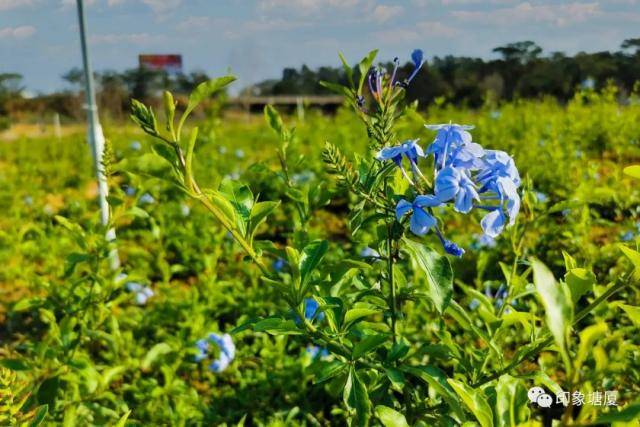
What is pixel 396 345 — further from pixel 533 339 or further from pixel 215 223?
pixel 215 223

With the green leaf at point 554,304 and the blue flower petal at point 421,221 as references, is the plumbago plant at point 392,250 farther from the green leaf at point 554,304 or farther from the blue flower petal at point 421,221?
the green leaf at point 554,304

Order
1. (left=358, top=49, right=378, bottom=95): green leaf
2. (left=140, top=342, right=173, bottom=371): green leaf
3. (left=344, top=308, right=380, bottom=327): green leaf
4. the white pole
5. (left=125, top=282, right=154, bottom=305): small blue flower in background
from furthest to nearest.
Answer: the white pole → (left=125, top=282, right=154, bottom=305): small blue flower in background → (left=140, top=342, right=173, bottom=371): green leaf → (left=358, top=49, right=378, bottom=95): green leaf → (left=344, top=308, right=380, bottom=327): green leaf

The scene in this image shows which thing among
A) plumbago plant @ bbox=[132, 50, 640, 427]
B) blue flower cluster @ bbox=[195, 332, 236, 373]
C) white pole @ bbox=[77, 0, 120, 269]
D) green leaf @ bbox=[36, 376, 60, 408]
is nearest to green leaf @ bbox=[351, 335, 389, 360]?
plumbago plant @ bbox=[132, 50, 640, 427]

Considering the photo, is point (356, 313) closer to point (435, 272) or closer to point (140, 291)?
point (435, 272)

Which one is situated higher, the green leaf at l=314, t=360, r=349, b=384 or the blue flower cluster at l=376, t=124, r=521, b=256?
the blue flower cluster at l=376, t=124, r=521, b=256

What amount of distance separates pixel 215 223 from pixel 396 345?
295 cm

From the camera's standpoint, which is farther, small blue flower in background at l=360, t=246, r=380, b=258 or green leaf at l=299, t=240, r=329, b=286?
small blue flower in background at l=360, t=246, r=380, b=258

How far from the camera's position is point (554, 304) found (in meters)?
0.67

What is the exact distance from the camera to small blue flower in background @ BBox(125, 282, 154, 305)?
2951 millimetres

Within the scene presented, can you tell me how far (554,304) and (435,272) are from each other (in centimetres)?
33

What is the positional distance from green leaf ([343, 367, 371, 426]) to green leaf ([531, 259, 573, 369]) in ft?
1.65

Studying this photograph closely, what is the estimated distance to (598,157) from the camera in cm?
596

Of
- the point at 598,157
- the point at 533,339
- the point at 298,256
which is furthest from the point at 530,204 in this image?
the point at 598,157

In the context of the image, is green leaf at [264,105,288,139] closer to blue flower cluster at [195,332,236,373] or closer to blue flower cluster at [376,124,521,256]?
blue flower cluster at [376,124,521,256]
